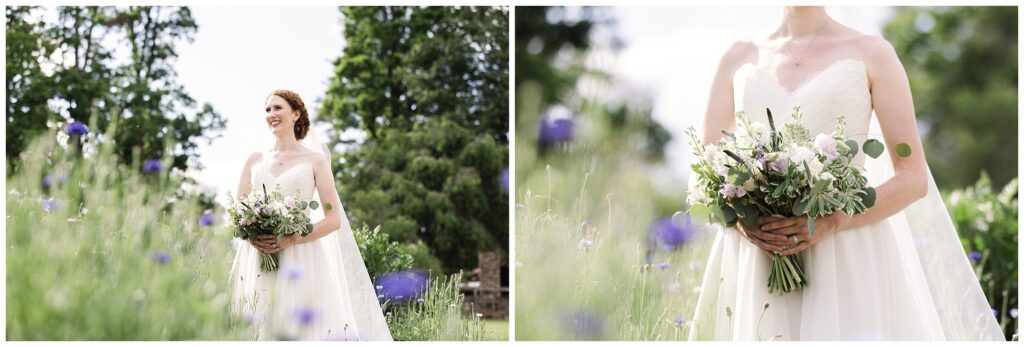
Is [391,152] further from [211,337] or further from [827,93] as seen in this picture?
[827,93]

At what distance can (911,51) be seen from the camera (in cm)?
1647

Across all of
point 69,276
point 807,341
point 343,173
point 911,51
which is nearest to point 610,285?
point 807,341

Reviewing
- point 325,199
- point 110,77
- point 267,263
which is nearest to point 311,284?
point 267,263

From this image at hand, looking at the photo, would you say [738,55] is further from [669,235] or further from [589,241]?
[669,235]

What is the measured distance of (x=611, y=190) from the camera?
2.84 m

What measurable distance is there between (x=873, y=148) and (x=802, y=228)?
1.04 ft

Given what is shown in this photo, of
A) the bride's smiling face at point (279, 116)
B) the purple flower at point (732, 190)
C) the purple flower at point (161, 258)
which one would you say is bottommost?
the purple flower at point (161, 258)

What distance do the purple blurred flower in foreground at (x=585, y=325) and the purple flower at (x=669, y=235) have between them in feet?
2.75

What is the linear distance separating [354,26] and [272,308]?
5.54 feet

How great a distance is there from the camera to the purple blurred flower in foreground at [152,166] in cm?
354

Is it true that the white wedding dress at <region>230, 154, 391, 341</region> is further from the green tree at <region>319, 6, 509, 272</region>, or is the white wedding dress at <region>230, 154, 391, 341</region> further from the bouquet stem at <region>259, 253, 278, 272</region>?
the green tree at <region>319, 6, 509, 272</region>

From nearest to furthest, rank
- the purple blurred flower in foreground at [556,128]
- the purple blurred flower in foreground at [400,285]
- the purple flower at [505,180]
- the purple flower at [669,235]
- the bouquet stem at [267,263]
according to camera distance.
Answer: the purple blurred flower in foreground at [556,128], the bouquet stem at [267,263], the purple blurred flower in foreground at [400,285], the purple flower at [669,235], the purple flower at [505,180]

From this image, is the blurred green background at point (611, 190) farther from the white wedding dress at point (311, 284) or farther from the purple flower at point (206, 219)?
the purple flower at point (206, 219)

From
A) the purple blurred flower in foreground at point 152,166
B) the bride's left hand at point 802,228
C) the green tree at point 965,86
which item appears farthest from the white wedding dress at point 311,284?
the green tree at point 965,86
